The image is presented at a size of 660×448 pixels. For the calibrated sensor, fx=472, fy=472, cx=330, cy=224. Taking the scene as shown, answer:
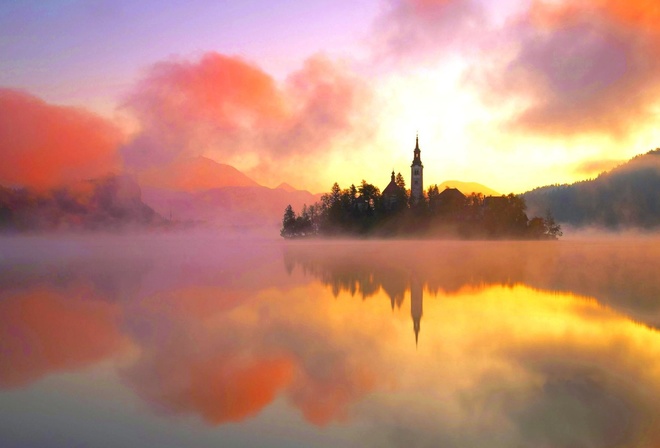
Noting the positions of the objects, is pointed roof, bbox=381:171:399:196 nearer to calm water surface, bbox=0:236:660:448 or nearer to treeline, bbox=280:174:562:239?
treeline, bbox=280:174:562:239

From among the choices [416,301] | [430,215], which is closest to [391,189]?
[430,215]

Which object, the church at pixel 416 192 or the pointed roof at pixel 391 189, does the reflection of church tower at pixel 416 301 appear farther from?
the pointed roof at pixel 391 189

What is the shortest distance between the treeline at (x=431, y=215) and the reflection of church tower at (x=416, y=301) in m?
93.5

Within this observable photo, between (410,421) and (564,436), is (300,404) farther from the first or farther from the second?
(564,436)

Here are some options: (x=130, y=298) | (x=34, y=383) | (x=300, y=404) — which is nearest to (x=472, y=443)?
(x=300, y=404)

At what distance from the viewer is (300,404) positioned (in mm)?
10977

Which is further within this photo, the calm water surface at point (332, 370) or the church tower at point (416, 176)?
the church tower at point (416, 176)

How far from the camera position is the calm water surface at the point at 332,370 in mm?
9547

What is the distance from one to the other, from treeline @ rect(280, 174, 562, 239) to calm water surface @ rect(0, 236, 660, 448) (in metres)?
99.6

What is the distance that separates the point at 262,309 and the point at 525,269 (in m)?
28.5

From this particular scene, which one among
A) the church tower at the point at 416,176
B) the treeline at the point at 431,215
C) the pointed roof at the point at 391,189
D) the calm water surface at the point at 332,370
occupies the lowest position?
the calm water surface at the point at 332,370

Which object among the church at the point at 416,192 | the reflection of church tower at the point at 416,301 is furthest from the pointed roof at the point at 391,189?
the reflection of church tower at the point at 416,301

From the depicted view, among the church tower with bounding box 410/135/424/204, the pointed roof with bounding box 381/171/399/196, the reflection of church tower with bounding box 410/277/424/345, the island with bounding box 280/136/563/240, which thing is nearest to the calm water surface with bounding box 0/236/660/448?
the reflection of church tower with bounding box 410/277/424/345

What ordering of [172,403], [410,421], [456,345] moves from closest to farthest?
1. [410,421]
2. [172,403]
3. [456,345]
